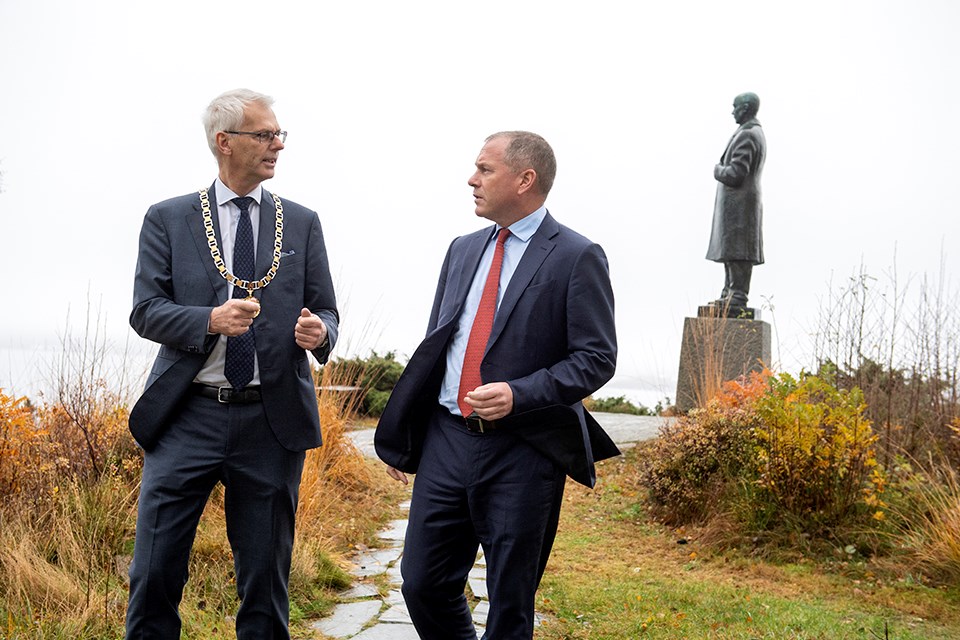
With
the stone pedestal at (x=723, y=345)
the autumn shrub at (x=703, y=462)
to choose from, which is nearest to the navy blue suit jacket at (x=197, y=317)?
the autumn shrub at (x=703, y=462)

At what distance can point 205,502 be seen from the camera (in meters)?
2.79

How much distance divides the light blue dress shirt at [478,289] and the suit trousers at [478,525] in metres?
0.10

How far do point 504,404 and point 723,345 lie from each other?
7.27 meters

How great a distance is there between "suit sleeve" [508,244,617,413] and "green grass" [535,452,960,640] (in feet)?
6.26

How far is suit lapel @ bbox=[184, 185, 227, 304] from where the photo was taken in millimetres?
2832

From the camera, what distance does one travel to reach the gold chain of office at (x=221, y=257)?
2.84 m

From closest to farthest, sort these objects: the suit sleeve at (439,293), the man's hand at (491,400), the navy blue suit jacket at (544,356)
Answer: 1. the man's hand at (491,400)
2. the navy blue suit jacket at (544,356)
3. the suit sleeve at (439,293)

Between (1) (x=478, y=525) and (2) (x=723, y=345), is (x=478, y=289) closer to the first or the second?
(1) (x=478, y=525)

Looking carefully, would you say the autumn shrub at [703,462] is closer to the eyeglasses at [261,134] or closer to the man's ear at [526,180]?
the man's ear at [526,180]

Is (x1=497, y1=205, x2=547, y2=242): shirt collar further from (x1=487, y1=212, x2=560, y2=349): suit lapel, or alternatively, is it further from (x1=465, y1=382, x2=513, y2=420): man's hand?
(x1=465, y1=382, x2=513, y2=420): man's hand

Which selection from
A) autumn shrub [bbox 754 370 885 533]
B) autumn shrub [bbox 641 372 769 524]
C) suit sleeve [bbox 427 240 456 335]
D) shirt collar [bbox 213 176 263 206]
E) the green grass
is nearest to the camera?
shirt collar [bbox 213 176 263 206]

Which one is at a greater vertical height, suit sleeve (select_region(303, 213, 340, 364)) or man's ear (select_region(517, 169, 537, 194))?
man's ear (select_region(517, 169, 537, 194))

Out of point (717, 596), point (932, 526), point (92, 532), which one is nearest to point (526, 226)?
point (717, 596)

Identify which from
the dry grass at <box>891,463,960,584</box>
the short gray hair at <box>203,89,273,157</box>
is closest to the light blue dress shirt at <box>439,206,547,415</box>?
the short gray hair at <box>203,89,273,157</box>
